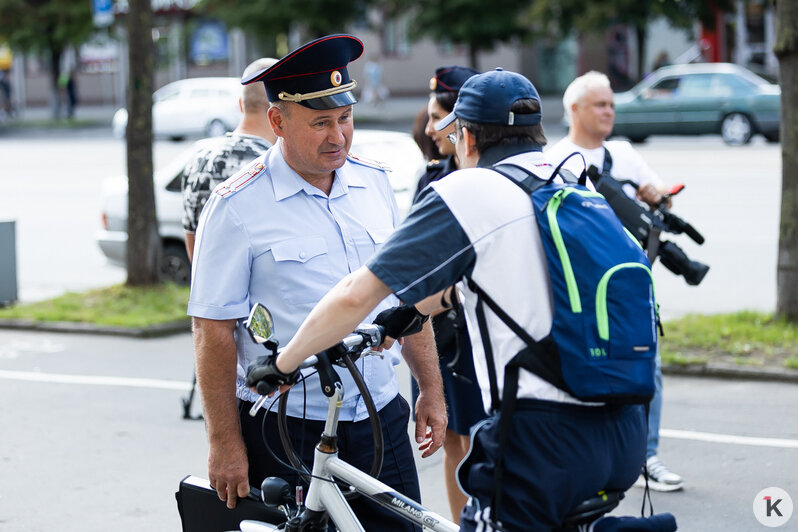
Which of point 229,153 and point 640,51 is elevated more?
point 640,51

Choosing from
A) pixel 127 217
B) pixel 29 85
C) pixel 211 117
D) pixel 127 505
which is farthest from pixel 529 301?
pixel 29 85

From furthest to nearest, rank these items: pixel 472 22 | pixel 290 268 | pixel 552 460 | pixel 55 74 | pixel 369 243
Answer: pixel 55 74
pixel 472 22
pixel 369 243
pixel 290 268
pixel 552 460

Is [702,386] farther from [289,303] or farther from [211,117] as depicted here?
[211,117]

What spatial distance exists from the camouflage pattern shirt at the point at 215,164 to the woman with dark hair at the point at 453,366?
2.96 ft

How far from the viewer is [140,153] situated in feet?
33.3

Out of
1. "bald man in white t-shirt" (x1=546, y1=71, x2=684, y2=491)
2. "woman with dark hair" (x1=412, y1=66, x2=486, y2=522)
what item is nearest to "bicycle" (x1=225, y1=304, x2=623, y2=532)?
"woman with dark hair" (x1=412, y1=66, x2=486, y2=522)

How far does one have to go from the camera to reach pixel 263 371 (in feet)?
9.01

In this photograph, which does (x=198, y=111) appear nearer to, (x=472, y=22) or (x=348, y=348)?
(x=472, y=22)

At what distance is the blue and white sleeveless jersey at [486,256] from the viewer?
2.59 metres

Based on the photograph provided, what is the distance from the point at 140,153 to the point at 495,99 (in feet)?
25.8

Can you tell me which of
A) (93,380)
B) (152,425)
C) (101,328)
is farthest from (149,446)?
(101,328)

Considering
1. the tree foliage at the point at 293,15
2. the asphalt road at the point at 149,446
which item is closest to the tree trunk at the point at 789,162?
the asphalt road at the point at 149,446

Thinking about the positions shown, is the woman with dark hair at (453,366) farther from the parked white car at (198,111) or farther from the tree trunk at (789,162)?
the parked white car at (198,111)

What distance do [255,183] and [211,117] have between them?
26375 mm
